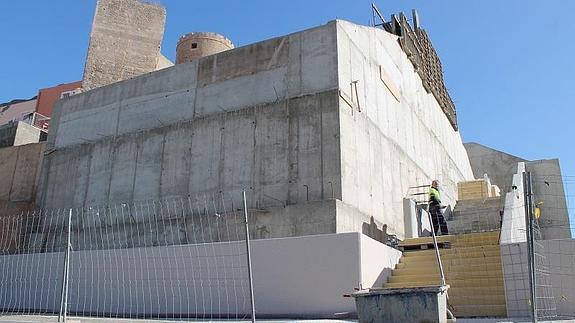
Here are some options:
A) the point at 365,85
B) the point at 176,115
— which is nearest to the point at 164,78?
the point at 176,115

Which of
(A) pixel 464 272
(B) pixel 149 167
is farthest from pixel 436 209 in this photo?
(B) pixel 149 167

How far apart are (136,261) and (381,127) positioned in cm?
919

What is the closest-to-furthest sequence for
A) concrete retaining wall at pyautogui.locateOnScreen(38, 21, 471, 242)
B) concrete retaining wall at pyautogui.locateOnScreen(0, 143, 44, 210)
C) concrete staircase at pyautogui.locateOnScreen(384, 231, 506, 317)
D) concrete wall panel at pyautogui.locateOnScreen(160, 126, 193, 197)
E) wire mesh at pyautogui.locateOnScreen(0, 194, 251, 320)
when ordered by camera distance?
1. concrete staircase at pyautogui.locateOnScreen(384, 231, 506, 317)
2. wire mesh at pyautogui.locateOnScreen(0, 194, 251, 320)
3. concrete retaining wall at pyautogui.locateOnScreen(38, 21, 471, 242)
4. concrete wall panel at pyautogui.locateOnScreen(160, 126, 193, 197)
5. concrete retaining wall at pyautogui.locateOnScreen(0, 143, 44, 210)

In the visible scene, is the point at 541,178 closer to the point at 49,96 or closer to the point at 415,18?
the point at 415,18

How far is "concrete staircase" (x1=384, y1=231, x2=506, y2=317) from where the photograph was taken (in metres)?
10.7

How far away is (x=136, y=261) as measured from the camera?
13.5m

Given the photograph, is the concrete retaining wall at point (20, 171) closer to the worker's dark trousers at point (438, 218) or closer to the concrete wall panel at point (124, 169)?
the concrete wall panel at point (124, 169)

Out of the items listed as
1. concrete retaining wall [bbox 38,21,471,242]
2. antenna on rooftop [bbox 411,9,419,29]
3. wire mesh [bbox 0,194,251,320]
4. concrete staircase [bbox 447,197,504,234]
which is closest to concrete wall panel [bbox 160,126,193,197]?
concrete retaining wall [bbox 38,21,471,242]

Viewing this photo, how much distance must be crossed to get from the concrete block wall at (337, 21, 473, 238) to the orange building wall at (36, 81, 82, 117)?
25709 mm

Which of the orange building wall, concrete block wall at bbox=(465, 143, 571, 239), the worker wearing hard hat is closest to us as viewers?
the worker wearing hard hat

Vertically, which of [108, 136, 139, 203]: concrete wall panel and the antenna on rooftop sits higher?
the antenna on rooftop

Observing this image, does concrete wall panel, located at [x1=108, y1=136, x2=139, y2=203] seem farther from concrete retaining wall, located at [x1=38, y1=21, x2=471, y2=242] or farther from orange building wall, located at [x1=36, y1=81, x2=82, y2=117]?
orange building wall, located at [x1=36, y1=81, x2=82, y2=117]

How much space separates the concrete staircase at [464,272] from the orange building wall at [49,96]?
106ft

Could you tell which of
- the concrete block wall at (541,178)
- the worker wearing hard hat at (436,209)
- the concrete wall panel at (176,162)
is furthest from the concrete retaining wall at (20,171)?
the concrete block wall at (541,178)
